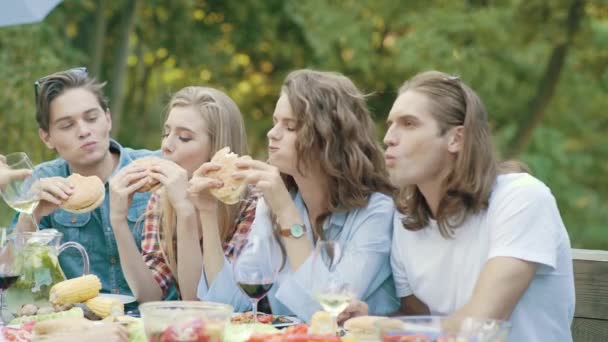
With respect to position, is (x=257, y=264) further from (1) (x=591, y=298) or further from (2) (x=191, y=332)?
(1) (x=591, y=298)

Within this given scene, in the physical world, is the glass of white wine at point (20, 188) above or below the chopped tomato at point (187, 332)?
above

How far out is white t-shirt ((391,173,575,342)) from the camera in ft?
9.78

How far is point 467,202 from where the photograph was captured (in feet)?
10.4

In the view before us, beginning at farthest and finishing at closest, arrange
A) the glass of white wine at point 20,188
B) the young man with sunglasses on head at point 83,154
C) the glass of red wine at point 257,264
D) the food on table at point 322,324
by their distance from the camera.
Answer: the young man with sunglasses on head at point 83,154
the glass of white wine at point 20,188
the glass of red wine at point 257,264
the food on table at point 322,324

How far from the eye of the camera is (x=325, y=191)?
363 centimetres

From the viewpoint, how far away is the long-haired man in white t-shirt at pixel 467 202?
3.03 meters

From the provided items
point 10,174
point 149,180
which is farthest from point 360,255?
point 10,174

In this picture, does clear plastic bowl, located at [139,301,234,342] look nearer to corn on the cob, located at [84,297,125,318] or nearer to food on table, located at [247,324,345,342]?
food on table, located at [247,324,345,342]

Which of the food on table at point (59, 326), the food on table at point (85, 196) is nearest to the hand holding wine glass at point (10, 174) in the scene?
the food on table at point (85, 196)

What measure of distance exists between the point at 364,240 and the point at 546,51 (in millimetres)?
10063

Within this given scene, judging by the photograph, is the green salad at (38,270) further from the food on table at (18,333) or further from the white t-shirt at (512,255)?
the white t-shirt at (512,255)

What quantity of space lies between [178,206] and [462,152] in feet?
3.91

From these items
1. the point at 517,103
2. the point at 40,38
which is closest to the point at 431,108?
the point at 40,38

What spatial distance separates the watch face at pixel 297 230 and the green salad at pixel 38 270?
0.80 m
